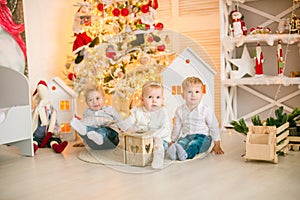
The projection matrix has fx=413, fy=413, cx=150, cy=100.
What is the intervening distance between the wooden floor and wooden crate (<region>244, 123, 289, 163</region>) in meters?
0.05

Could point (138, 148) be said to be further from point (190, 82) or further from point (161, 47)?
point (161, 47)

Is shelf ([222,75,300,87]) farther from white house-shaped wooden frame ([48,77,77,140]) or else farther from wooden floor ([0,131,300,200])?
white house-shaped wooden frame ([48,77,77,140])

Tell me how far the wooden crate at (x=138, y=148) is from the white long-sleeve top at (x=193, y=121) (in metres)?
0.25

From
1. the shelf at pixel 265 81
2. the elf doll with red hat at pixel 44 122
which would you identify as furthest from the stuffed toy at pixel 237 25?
the elf doll with red hat at pixel 44 122

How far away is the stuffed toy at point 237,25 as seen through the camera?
3.62 m

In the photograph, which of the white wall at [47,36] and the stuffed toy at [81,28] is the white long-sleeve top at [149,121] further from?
the white wall at [47,36]

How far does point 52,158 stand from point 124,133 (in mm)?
602

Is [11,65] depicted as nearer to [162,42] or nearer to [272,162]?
[162,42]

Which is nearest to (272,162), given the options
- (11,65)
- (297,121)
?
(297,121)

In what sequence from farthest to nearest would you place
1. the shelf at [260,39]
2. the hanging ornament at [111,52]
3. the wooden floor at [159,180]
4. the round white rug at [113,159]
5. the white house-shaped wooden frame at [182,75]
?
1. the shelf at [260,39]
2. the hanging ornament at [111,52]
3. the white house-shaped wooden frame at [182,75]
4. the round white rug at [113,159]
5. the wooden floor at [159,180]

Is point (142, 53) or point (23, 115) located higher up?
point (142, 53)

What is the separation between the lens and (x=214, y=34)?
3.91 m

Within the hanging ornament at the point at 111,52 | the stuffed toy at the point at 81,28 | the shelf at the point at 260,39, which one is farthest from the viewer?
the stuffed toy at the point at 81,28

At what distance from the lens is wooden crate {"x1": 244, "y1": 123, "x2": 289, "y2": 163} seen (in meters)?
2.50
